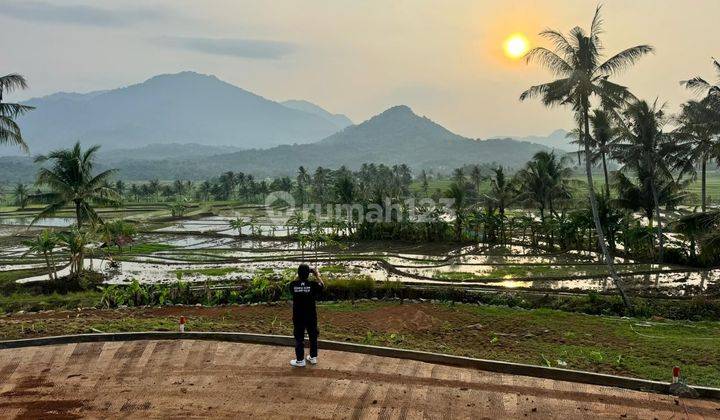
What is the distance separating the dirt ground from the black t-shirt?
113 centimetres

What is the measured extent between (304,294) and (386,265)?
18.9m

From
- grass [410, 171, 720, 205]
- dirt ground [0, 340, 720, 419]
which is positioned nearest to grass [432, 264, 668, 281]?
grass [410, 171, 720, 205]

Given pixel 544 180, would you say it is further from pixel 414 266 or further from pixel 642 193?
pixel 414 266

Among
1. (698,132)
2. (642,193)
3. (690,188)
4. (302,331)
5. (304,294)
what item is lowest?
(302,331)

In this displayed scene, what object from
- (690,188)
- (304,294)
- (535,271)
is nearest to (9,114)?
(304,294)

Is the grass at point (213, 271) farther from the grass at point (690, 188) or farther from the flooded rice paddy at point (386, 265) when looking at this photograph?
the grass at point (690, 188)

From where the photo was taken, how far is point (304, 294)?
8.96 metres

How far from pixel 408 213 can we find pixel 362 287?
771 inches

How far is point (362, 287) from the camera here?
65.0 feet

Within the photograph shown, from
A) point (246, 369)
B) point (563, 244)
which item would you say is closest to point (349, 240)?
point (563, 244)

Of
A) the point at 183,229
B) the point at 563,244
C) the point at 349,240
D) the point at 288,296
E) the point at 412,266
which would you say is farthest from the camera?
the point at 183,229

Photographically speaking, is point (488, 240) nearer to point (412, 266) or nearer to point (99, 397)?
point (412, 266)

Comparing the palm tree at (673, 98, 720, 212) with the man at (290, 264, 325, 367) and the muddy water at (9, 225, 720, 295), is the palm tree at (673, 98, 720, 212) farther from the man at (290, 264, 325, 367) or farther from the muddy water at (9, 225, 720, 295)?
the man at (290, 264, 325, 367)

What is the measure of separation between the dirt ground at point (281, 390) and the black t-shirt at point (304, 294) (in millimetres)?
1130
